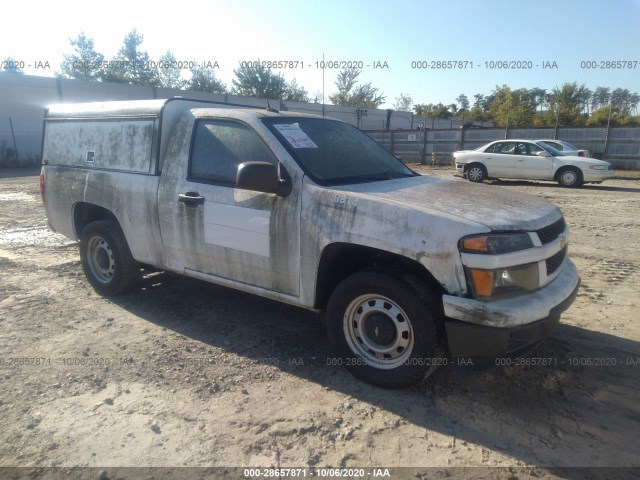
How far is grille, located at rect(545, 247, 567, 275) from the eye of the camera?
3087mm

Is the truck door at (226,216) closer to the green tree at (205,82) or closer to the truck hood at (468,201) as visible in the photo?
the truck hood at (468,201)

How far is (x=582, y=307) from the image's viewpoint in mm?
4539

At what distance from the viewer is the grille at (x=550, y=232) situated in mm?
2994

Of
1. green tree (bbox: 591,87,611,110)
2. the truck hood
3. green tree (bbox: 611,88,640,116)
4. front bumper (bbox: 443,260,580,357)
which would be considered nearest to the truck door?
the truck hood

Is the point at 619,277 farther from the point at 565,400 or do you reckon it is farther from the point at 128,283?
the point at 128,283

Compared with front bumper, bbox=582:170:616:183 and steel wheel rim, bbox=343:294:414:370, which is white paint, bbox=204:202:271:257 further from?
front bumper, bbox=582:170:616:183

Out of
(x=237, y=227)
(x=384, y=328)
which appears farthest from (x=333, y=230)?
(x=237, y=227)

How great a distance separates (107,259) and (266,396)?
9.11 feet

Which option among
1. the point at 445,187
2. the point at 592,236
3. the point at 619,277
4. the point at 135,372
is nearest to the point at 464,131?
the point at 592,236

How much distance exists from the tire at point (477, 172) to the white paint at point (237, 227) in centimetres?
1463

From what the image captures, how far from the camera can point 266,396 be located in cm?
309

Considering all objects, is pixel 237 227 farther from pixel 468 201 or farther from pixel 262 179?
pixel 468 201

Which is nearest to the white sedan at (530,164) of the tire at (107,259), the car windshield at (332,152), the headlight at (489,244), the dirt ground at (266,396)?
the dirt ground at (266,396)

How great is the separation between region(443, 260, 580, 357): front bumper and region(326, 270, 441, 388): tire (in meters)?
0.17
